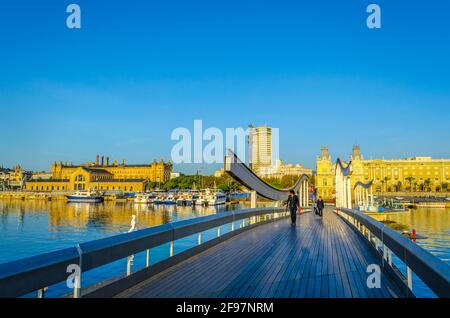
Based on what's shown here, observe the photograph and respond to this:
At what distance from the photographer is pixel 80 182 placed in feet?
519

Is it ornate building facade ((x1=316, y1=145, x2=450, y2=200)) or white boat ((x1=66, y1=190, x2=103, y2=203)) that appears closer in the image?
white boat ((x1=66, y1=190, x2=103, y2=203))

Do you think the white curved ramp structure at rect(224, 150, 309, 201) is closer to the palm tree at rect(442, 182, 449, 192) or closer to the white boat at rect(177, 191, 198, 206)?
the white boat at rect(177, 191, 198, 206)

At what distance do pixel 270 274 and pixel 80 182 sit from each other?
16186 cm

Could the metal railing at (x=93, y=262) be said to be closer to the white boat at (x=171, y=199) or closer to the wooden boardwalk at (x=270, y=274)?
the wooden boardwalk at (x=270, y=274)

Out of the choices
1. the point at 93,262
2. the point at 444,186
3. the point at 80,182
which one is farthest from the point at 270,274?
the point at 80,182

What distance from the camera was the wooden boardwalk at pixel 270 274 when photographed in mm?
5645

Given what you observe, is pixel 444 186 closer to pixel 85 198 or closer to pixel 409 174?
pixel 409 174

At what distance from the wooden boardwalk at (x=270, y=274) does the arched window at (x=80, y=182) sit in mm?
156880

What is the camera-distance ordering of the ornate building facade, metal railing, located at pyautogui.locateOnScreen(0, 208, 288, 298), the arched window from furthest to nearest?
the arched window → the ornate building facade → metal railing, located at pyautogui.locateOnScreen(0, 208, 288, 298)

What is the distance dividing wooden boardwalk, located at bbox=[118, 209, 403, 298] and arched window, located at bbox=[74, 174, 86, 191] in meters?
157

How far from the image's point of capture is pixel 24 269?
3627 mm

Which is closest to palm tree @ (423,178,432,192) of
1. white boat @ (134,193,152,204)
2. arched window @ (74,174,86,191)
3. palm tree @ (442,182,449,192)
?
palm tree @ (442,182,449,192)

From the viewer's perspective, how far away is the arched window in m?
158

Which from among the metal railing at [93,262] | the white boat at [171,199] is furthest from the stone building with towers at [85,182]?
the metal railing at [93,262]
